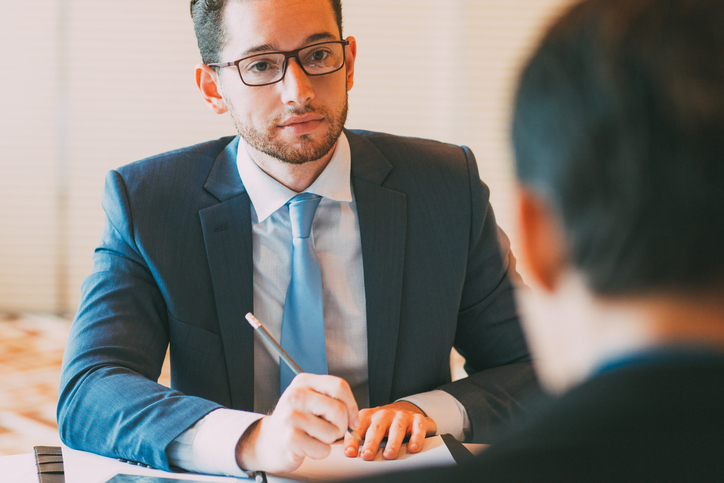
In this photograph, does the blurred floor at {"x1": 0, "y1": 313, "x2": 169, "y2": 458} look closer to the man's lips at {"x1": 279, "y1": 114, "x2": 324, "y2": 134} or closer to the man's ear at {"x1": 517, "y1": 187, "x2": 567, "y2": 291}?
the man's lips at {"x1": 279, "y1": 114, "x2": 324, "y2": 134}

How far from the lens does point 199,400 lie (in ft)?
3.87

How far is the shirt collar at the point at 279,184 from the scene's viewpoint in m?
1.51

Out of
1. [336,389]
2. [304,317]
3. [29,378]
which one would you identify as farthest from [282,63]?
[29,378]

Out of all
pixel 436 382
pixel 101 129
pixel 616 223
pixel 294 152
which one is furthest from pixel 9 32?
pixel 616 223

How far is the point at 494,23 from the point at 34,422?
11.6ft

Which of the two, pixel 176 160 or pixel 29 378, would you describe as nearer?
pixel 176 160

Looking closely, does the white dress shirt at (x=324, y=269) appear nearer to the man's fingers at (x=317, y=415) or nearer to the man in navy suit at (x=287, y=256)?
the man in navy suit at (x=287, y=256)

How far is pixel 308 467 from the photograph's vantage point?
3.49ft

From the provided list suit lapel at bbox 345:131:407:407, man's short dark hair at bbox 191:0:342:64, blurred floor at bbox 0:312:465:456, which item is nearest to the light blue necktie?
suit lapel at bbox 345:131:407:407

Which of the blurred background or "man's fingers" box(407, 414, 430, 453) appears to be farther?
the blurred background

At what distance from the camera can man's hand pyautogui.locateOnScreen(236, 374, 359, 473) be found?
3.34ft

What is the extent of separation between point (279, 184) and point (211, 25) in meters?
0.39

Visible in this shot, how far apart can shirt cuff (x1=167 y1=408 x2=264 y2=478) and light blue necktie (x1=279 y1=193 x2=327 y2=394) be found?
1.04 feet

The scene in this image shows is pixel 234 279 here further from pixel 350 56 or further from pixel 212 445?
pixel 350 56
